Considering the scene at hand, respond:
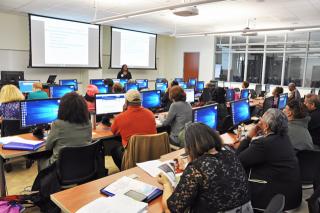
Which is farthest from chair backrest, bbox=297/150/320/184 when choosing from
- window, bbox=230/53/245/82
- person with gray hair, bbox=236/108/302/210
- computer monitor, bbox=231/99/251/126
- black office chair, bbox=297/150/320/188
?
window, bbox=230/53/245/82

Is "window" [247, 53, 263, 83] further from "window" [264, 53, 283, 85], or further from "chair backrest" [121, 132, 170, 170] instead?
"chair backrest" [121, 132, 170, 170]

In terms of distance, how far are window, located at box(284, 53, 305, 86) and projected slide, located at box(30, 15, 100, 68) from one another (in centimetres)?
727

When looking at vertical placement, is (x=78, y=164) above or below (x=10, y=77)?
below

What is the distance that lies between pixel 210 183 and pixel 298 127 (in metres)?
1.92

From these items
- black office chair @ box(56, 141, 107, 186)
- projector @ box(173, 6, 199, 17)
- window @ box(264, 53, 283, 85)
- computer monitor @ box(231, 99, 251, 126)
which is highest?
projector @ box(173, 6, 199, 17)

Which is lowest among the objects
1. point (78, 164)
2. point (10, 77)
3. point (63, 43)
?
point (78, 164)

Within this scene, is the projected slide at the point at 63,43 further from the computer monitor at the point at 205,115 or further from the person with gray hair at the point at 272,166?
the person with gray hair at the point at 272,166

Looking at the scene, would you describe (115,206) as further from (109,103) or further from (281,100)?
(281,100)

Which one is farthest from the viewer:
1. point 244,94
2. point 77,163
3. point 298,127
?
point 244,94

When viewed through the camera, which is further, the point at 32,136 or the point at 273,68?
the point at 273,68

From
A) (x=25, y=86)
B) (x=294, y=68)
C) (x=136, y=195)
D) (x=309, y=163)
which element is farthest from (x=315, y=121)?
(x=294, y=68)

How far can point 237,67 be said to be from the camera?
12.0 m

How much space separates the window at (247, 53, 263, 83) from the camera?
11.3 meters

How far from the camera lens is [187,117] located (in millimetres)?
3730
